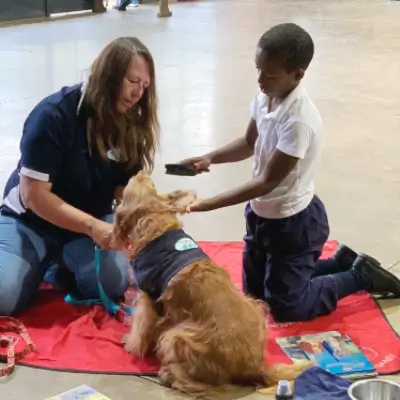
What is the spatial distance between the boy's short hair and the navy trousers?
23.4 inches

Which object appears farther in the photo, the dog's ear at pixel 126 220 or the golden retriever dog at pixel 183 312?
the dog's ear at pixel 126 220

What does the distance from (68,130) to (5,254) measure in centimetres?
55

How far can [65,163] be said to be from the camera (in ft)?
9.70

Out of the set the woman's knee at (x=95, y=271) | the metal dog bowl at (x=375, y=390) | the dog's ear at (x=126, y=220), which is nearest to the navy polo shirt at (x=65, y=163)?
the woman's knee at (x=95, y=271)

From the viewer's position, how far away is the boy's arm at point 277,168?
9.00 feet

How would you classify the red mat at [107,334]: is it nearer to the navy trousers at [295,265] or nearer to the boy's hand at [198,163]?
the navy trousers at [295,265]

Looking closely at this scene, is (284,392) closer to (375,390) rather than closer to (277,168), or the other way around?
(375,390)

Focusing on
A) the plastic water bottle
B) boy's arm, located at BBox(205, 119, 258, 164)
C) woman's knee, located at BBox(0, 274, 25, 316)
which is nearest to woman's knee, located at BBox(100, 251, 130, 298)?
woman's knee, located at BBox(0, 274, 25, 316)

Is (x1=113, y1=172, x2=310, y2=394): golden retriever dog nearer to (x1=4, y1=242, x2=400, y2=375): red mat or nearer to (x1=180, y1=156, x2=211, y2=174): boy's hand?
(x1=4, y1=242, x2=400, y2=375): red mat

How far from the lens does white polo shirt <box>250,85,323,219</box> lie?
2758 millimetres

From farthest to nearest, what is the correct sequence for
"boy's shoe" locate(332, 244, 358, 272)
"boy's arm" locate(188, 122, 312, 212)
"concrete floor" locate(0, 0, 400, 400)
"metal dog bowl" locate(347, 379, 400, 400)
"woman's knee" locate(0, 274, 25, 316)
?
"concrete floor" locate(0, 0, 400, 400) → "boy's shoe" locate(332, 244, 358, 272) → "woman's knee" locate(0, 274, 25, 316) → "boy's arm" locate(188, 122, 312, 212) → "metal dog bowl" locate(347, 379, 400, 400)

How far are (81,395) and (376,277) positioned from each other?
4.46 feet

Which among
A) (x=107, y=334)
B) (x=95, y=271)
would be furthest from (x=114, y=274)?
(x=107, y=334)

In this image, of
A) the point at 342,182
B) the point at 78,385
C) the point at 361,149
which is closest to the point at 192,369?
the point at 78,385
